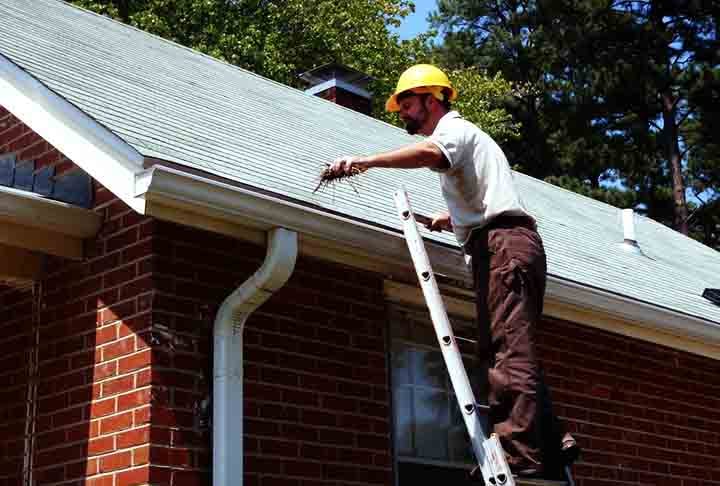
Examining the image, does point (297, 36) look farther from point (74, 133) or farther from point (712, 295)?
point (74, 133)

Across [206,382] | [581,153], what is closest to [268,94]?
[206,382]

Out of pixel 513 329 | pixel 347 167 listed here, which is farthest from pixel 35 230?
pixel 513 329

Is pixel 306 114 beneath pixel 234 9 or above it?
beneath

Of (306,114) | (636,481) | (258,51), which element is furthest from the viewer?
(258,51)

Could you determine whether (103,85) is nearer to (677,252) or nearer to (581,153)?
(677,252)

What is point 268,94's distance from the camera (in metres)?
9.84

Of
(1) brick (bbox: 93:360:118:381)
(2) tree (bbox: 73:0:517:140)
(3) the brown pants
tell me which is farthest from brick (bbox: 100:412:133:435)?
(2) tree (bbox: 73:0:517:140)

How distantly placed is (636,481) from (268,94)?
182 inches

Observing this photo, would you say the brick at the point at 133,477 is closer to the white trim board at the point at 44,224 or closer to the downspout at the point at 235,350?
the downspout at the point at 235,350

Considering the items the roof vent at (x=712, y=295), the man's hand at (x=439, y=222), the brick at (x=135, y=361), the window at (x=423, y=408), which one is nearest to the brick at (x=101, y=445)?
the brick at (x=135, y=361)

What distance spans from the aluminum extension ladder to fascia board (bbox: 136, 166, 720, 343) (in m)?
0.48

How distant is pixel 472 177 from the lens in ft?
16.5

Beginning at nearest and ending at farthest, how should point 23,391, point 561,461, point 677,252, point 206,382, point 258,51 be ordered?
point 561,461, point 206,382, point 23,391, point 677,252, point 258,51

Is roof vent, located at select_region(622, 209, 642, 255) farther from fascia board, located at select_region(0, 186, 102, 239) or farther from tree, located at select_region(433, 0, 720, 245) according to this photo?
tree, located at select_region(433, 0, 720, 245)
